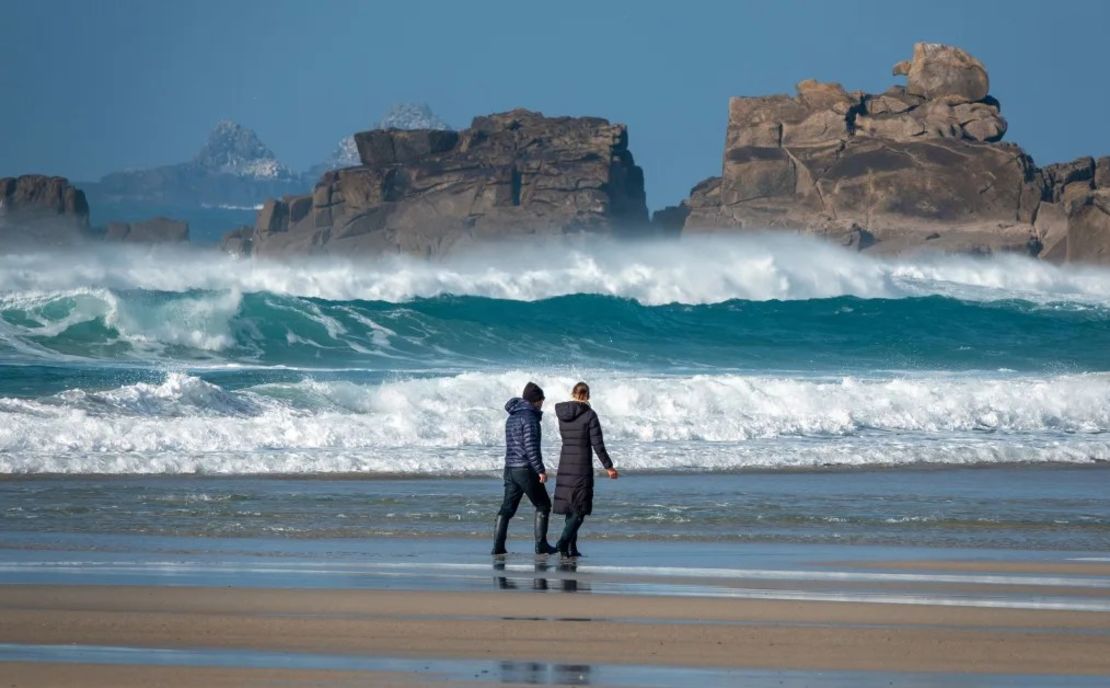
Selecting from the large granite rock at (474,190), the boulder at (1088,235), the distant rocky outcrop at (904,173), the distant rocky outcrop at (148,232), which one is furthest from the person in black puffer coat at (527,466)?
the distant rocky outcrop at (148,232)

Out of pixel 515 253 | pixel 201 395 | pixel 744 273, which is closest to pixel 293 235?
pixel 515 253

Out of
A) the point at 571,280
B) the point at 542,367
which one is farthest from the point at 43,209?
the point at 542,367

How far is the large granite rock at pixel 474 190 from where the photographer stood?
11556 centimetres

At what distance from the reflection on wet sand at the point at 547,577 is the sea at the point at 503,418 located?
4.12 ft

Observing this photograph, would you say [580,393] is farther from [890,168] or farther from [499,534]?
[890,168]

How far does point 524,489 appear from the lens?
31.5 ft

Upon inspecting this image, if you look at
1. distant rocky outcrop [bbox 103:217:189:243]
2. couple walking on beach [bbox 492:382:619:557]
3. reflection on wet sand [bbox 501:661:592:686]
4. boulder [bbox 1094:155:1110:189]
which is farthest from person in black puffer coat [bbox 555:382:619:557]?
distant rocky outcrop [bbox 103:217:189:243]

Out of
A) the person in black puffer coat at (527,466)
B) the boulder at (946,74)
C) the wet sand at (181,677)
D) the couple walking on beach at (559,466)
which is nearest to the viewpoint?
the wet sand at (181,677)

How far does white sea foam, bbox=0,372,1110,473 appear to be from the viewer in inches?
596

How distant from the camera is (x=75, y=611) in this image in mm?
6844

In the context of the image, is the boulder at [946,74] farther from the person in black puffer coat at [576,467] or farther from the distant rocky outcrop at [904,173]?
the person in black puffer coat at [576,467]

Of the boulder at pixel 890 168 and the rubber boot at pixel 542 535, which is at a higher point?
the boulder at pixel 890 168

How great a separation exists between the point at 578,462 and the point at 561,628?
9.47ft

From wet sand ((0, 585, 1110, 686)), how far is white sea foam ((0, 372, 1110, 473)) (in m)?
7.34
